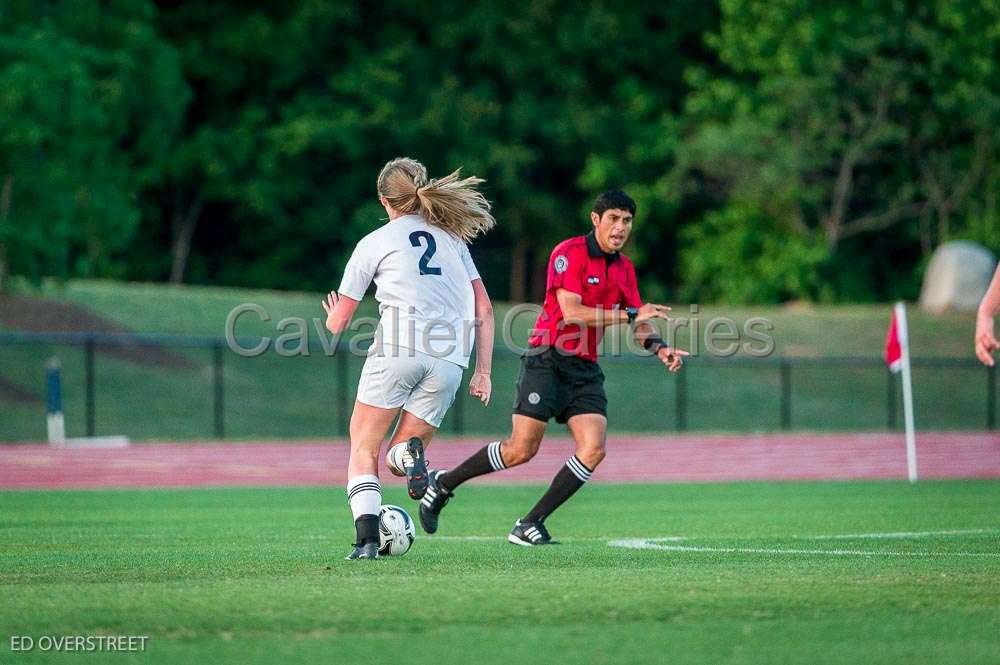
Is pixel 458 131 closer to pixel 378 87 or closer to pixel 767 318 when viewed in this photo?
pixel 378 87

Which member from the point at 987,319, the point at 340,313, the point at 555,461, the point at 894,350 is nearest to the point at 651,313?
the point at 987,319

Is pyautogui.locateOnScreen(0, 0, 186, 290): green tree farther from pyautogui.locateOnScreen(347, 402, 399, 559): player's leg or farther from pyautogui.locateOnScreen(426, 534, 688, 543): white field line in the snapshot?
pyautogui.locateOnScreen(347, 402, 399, 559): player's leg

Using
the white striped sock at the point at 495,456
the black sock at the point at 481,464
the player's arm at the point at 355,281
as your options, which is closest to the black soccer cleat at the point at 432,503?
the black sock at the point at 481,464

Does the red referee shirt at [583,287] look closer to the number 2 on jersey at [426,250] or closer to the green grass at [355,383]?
the number 2 on jersey at [426,250]

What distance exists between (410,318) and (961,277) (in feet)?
124

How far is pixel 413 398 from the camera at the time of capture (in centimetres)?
843

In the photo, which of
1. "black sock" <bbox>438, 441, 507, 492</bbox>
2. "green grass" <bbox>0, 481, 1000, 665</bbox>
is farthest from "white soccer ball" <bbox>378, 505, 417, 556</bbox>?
"black sock" <bbox>438, 441, 507, 492</bbox>

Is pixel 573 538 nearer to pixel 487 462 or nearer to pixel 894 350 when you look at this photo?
pixel 487 462

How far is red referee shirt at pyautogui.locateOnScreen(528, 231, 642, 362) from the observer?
990 cm

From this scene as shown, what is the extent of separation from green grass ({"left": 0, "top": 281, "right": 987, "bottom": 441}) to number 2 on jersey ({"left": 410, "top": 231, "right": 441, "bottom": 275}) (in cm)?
2231

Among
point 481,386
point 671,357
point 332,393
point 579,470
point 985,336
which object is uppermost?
point 985,336

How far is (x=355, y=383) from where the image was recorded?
3641cm

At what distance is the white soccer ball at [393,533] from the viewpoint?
27.6 feet

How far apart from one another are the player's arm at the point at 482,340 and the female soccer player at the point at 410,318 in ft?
0.04
